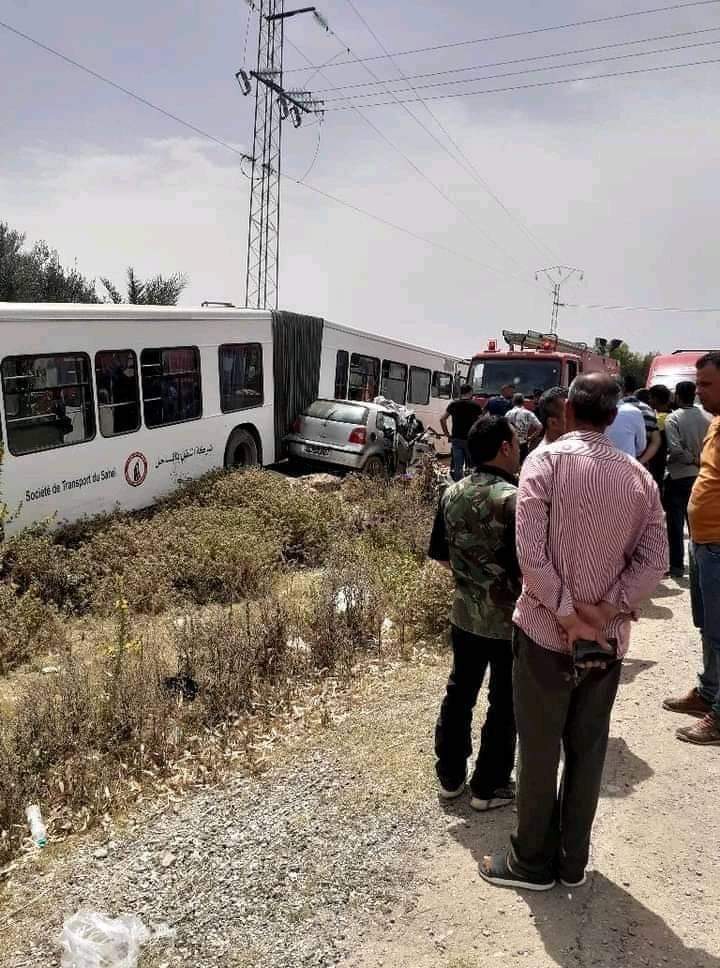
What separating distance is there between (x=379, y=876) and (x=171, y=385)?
25.4 ft

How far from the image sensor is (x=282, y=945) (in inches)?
98.5

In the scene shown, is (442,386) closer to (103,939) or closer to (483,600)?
(483,600)

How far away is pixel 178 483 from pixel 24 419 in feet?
8.66

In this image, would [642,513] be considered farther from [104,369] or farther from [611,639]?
[104,369]

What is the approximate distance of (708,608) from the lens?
362cm

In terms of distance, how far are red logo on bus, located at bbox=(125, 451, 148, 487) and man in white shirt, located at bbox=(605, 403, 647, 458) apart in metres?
5.75

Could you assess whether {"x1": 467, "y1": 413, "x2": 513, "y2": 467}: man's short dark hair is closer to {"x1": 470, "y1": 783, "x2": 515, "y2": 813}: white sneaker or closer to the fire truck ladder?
{"x1": 470, "y1": 783, "x2": 515, "y2": 813}: white sneaker

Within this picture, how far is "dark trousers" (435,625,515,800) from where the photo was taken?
3039 millimetres

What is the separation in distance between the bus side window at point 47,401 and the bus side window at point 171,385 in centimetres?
103

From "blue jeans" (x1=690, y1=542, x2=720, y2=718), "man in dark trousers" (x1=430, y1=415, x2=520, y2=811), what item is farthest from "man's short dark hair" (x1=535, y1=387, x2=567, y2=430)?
"man in dark trousers" (x1=430, y1=415, x2=520, y2=811)

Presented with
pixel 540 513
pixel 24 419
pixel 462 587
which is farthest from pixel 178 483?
pixel 540 513

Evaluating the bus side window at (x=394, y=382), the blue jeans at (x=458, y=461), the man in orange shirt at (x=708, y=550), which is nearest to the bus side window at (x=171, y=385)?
the blue jeans at (x=458, y=461)

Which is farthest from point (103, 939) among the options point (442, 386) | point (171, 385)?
point (442, 386)

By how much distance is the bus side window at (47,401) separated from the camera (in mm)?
7055
